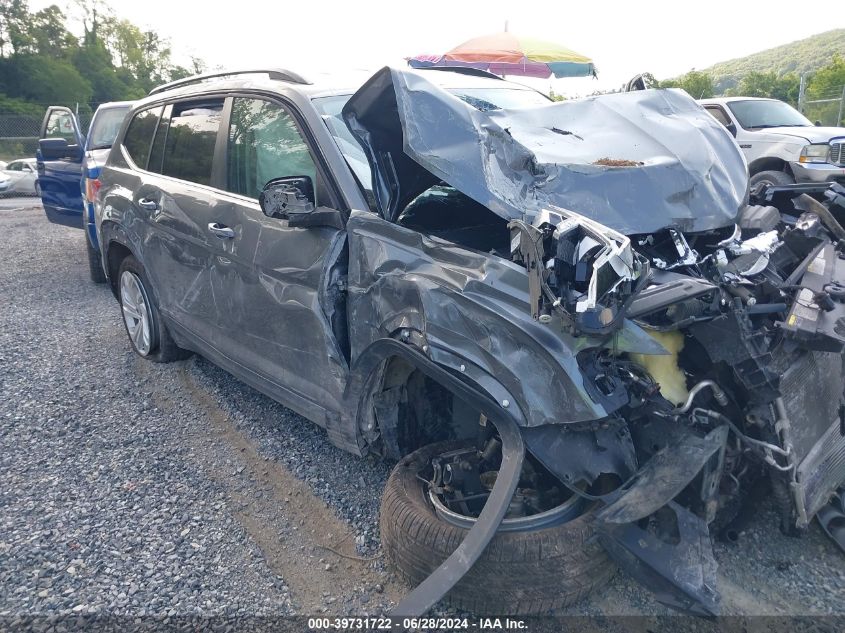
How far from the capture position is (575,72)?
12.8m

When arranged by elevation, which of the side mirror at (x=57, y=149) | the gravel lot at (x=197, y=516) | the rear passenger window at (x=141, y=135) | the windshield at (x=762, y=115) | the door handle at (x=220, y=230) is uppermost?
the rear passenger window at (x=141, y=135)

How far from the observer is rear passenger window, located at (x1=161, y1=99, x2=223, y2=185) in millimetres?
3908

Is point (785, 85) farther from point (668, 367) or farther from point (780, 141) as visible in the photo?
point (668, 367)

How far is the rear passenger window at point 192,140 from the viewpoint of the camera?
391 centimetres

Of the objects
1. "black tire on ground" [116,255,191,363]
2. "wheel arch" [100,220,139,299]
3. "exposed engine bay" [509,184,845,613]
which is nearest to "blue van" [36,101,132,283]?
"wheel arch" [100,220,139,299]

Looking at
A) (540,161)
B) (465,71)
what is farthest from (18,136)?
(540,161)

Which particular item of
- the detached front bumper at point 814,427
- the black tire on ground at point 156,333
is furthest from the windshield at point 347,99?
the black tire on ground at point 156,333

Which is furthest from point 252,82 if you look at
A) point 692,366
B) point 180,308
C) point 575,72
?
point 575,72

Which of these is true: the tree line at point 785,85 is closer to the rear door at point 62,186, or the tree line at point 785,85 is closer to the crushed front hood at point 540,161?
the rear door at point 62,186

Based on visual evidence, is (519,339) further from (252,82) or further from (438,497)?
(252,82)

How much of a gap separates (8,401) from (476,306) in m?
3.65

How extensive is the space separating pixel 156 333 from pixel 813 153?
9.06 meters

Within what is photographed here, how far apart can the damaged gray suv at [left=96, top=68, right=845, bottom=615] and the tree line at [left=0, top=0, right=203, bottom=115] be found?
123 feet

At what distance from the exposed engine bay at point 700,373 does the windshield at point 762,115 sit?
8.97m
